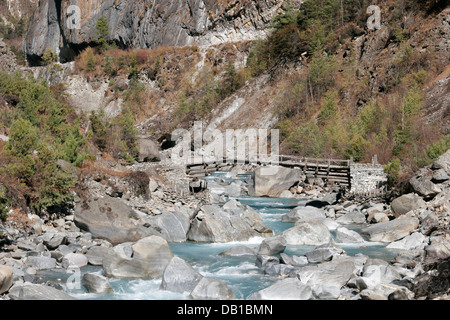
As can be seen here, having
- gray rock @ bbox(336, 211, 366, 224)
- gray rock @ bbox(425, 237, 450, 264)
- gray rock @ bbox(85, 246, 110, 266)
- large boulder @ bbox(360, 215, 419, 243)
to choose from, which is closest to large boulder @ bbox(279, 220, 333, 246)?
large boulder @ bbox(360, 215, 419, 243)

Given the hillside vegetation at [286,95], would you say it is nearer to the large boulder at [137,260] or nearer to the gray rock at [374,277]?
the large boulder at [137,260]

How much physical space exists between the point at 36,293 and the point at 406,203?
605 inches

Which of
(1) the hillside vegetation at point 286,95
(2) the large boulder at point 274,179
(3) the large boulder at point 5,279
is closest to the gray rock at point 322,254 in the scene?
(3) the large boulder at point 5,279

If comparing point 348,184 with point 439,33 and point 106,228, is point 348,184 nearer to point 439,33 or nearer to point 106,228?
point 106,228

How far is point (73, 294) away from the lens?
11.3 metres

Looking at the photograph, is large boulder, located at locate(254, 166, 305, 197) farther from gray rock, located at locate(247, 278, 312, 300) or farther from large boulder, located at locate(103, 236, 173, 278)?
gray rock, located at locate(247, 278, 312, 300)

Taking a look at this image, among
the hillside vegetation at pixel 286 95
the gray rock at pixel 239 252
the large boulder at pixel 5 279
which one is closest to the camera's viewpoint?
the large boulder at pixel 5 279

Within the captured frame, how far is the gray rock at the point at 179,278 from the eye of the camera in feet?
39.1

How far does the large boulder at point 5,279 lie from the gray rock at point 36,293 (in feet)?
0.54

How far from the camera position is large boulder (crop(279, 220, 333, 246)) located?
17.2 m

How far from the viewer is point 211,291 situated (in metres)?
11.3

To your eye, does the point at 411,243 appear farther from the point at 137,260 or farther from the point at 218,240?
the point at 137,260

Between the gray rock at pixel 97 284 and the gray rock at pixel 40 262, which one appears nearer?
the gray rock at pixel 97 284

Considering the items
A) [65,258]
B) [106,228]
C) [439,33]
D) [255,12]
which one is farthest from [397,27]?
[65,258]
